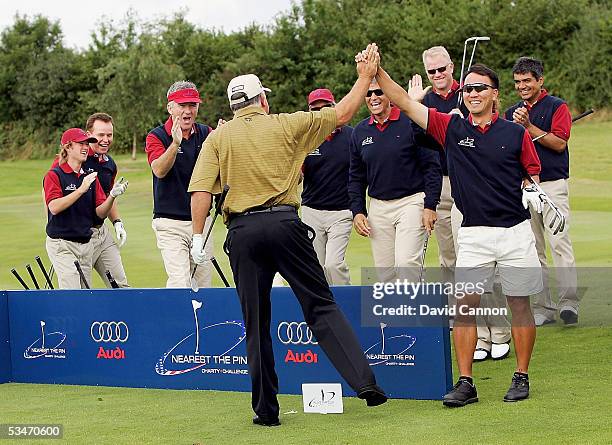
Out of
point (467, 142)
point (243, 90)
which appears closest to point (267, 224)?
point (243, 90)

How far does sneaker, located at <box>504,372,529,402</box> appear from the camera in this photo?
627cm

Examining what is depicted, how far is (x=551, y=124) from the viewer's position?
859 centimetres

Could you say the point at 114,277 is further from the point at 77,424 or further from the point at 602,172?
the point at 602,172

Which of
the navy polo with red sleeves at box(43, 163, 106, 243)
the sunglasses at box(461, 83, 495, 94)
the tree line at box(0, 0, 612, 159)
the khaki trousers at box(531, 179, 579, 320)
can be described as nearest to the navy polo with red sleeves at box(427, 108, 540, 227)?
the sunglasses at box(461, 83, 495, 94)

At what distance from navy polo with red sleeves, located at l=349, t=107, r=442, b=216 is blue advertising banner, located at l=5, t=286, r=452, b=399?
153 centimetres

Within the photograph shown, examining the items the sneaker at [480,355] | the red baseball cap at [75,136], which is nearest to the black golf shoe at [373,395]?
the sneaker at [480,355]

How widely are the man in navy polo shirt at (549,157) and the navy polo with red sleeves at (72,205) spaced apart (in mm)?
3577

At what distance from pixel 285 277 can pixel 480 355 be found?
215cm

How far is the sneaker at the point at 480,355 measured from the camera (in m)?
7.86

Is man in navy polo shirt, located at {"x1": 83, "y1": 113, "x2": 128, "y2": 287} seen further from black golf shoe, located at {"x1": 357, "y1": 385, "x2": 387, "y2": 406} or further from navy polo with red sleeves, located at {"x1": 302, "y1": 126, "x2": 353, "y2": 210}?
black golf shoe, located at {"x1": 357, "y1": 385, "x2": 387, "y2": 406}

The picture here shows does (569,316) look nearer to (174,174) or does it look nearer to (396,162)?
(396,162)

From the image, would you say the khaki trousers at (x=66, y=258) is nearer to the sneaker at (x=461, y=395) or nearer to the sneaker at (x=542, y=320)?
the sneaker at (x=542, y=320)

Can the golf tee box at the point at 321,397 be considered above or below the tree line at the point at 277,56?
below

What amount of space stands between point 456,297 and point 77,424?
2.36 m
